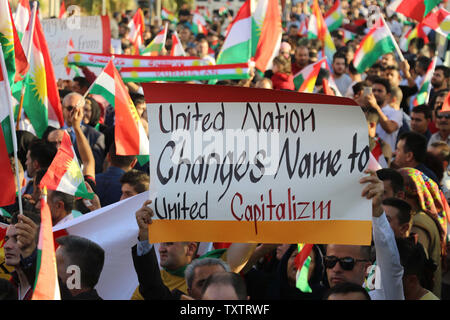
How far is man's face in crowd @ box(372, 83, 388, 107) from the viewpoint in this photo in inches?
351

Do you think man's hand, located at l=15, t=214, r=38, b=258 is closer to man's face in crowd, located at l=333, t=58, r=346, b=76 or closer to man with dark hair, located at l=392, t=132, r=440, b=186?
man with dark hair, located at l=392, t=132, r=440, b=186

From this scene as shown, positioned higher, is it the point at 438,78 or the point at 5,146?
the point at 5,146

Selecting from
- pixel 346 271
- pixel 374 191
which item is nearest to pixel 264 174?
pixel 374 191

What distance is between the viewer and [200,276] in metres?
4.28

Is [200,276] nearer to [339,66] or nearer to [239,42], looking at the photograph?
[239,42]

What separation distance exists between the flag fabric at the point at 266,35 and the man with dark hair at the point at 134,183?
253 inches

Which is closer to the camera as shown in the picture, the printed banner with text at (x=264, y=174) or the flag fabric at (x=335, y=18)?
the printed banner with text at (x=264, y=174)

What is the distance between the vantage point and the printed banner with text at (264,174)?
4.18m

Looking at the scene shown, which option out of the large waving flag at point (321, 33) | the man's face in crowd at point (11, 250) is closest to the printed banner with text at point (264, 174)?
the man's face in crowd at point (11, 250)

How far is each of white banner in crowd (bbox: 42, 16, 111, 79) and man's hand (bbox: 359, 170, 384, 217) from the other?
742 cm

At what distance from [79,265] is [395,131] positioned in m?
4.87

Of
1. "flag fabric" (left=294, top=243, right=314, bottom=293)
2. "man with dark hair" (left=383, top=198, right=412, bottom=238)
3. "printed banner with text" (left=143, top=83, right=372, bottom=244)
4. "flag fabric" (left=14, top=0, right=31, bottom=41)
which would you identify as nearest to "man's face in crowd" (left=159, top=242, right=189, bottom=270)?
"printed banner with text" (left=143, top=83, right=372, bottom=244)

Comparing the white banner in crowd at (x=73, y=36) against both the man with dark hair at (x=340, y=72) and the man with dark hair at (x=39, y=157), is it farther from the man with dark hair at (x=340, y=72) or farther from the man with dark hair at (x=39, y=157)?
the man with dark hair at (x=39, y=157)
